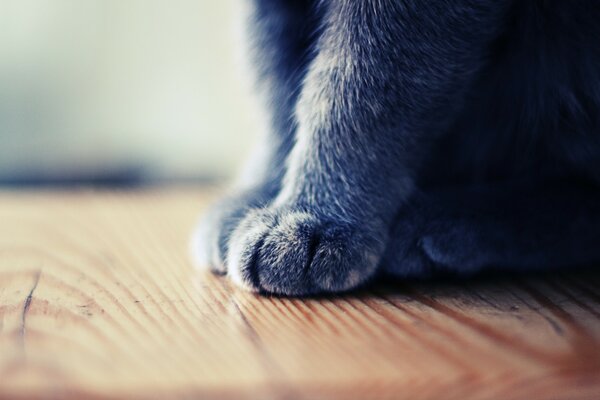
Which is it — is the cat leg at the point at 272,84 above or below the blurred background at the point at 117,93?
above

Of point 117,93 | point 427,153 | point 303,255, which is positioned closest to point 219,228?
point 303,255

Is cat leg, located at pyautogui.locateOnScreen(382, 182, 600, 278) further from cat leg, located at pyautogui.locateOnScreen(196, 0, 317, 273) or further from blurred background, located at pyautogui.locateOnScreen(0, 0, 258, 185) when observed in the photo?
blurred background, located at pyautogui.locateOnScreen(0, 0, 258, 185)

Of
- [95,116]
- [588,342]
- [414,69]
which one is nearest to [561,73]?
[414,69]

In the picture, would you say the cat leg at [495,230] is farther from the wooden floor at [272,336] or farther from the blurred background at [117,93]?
the blurred background at [117,93]

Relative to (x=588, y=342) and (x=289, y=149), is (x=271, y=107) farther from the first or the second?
(x=588, y=342)

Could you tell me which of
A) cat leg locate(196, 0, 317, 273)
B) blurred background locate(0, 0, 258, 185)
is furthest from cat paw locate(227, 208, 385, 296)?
blurred background locate(0, 0, 258, 185)

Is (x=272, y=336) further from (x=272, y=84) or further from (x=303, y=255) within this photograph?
(x=272, y=84)

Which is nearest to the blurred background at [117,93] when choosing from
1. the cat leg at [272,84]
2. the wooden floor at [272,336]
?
the cat leg at [272,84]
